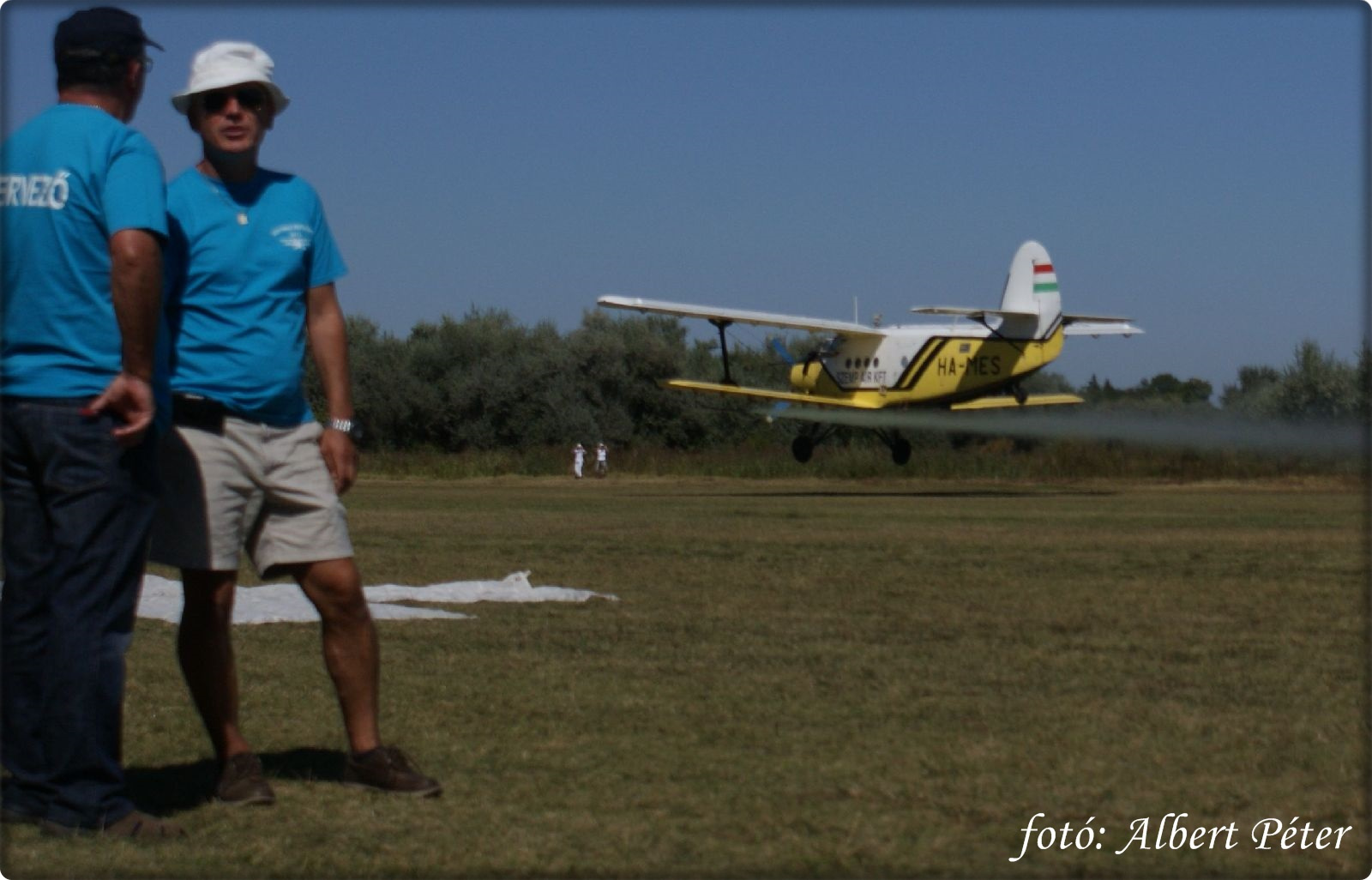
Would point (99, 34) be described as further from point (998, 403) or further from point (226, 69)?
point (998, 403)

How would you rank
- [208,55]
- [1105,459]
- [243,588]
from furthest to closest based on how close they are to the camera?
[1105,459] < [243,588] < [208,55]

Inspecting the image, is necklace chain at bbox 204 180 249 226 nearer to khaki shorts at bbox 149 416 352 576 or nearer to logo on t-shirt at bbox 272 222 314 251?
logo on t-shirt at bbox 272 222 314 251

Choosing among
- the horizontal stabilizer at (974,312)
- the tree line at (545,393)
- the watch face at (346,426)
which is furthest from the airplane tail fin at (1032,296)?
the watch face at (346,426)

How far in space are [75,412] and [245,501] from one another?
604mm

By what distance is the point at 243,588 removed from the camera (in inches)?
367

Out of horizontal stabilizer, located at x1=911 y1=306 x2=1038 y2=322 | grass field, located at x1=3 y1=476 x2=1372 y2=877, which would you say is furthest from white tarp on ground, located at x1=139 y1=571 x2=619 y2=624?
horizontal stabilizer, located at x1=911 y1=306 x2=1038 y2=322

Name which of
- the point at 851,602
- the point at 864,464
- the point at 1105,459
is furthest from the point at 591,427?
the point at 851,602

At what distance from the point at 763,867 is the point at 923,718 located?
6.55ft

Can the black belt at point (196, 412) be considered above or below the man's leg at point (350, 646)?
above

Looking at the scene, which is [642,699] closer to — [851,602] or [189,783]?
[189,783]

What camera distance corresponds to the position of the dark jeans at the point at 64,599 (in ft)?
12.7

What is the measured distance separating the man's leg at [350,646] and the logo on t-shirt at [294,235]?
2.68 ft

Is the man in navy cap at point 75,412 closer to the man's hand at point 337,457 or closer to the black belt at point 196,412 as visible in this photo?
the black belt at point 196,412

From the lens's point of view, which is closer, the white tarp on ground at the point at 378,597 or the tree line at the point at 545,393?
the white tarp on ground at the point at 378,597
